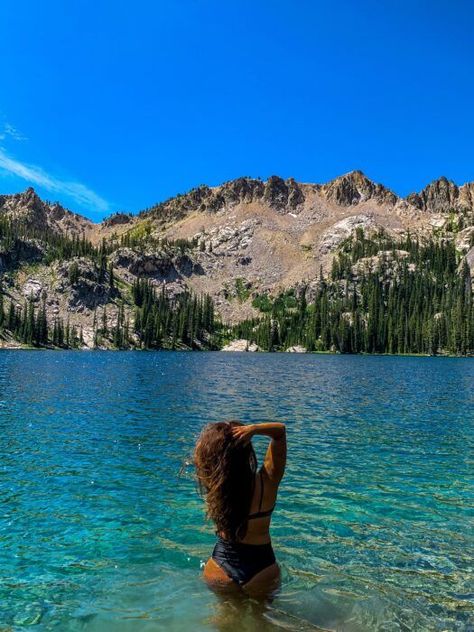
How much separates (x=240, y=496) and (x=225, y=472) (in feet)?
2.26

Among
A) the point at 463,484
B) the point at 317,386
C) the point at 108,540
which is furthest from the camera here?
the point at 317,386

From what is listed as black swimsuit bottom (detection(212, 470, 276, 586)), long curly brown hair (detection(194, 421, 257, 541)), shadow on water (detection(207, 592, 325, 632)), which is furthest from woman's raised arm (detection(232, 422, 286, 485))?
shadow on water (detection(207, 592, 325, 632))

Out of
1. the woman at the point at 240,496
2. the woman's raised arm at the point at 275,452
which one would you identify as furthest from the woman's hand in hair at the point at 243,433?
the woman's raised arm at the point at 275,452

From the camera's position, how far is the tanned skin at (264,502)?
8703 millimetres

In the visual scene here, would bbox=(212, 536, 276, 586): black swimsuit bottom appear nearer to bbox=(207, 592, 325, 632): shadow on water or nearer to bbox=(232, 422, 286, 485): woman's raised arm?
bbox=(207, 592, 325, 632): shadow on water

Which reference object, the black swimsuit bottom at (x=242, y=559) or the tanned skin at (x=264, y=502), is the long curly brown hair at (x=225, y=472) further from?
the black swimsuit bottom at (x=242, y=559)

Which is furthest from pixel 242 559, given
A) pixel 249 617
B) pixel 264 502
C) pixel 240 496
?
pixel 240 496

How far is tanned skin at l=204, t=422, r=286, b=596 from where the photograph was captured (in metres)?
8.70

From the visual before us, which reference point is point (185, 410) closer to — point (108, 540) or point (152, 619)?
point (108, 540)

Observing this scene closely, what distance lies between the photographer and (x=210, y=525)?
56.1 ft

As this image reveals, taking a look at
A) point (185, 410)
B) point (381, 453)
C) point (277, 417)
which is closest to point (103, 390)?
point (185, 410)

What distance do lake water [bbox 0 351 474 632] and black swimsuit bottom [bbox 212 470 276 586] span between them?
24.9 inches

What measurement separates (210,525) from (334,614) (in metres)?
7.15

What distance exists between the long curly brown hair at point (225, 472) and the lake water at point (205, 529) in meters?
2.38
